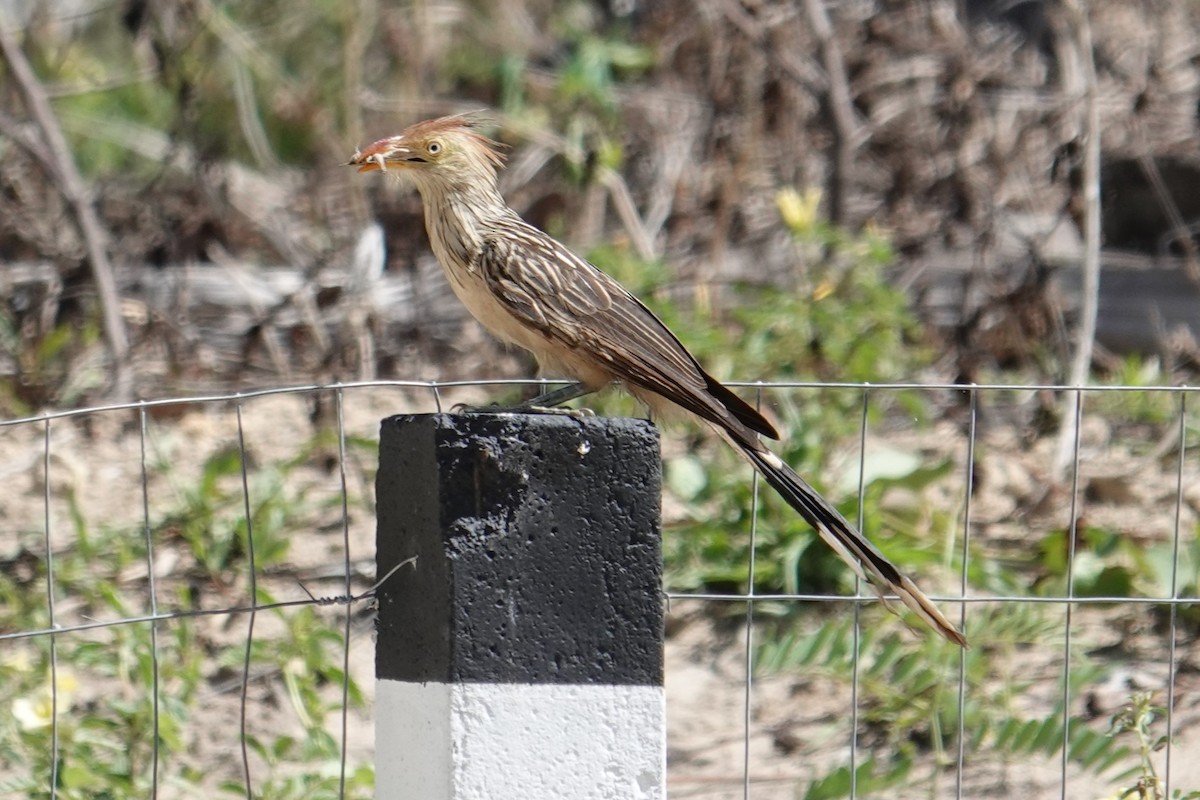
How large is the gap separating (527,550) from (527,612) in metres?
0.11

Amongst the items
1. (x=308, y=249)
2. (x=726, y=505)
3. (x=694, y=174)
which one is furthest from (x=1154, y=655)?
(x=308, y=249)

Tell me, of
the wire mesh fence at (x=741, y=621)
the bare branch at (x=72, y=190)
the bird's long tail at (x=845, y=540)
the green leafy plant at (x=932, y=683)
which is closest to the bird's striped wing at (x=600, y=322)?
the bird's long tail at (x=845, y=540)

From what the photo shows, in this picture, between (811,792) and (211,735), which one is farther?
(211,735)

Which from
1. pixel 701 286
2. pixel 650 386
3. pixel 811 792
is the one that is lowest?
pixel 811 792

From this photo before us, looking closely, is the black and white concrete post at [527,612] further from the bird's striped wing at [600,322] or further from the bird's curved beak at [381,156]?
the bird's curved beak at [381,156]

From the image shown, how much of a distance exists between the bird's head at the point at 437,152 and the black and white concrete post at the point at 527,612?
1125 millimetres

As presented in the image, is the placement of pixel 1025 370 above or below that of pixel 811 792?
above

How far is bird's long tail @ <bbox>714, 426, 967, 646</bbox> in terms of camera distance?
133 inches

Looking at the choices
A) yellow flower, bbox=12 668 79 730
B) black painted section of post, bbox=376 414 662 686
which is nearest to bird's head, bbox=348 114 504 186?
black painted section of post, bbox=376 414 662 686

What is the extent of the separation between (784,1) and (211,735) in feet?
17.9

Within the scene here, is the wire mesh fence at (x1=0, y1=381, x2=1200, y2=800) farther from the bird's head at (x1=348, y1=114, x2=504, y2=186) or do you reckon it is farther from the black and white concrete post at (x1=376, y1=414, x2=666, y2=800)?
the black and white concrete post at (x1=376, y1=414, x2=666, y2=800)

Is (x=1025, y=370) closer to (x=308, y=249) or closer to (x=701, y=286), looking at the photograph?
(x=701, y=286)

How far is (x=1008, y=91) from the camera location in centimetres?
907

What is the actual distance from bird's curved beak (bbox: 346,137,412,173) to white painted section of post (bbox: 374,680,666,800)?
1.34 metres
